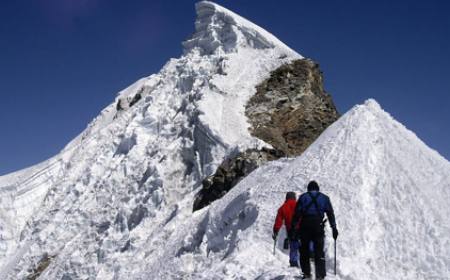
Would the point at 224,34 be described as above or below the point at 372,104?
above

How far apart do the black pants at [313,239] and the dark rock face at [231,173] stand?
13987 millimetres

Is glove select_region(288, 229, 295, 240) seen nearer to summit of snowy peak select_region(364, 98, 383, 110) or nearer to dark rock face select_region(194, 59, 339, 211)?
summit of snowy peak select_region(364, 98, 383, 110)

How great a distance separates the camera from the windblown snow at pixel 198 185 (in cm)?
1327

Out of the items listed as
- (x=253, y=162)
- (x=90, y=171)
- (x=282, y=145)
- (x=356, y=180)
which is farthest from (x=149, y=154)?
(x=356, y=180)

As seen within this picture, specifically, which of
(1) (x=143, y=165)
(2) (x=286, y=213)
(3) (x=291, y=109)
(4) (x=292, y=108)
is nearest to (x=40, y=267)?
(1) (x=143, y=165)

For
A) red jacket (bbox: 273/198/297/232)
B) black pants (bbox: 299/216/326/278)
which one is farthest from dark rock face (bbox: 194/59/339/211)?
black pants (bbox: 299/216/326/278)

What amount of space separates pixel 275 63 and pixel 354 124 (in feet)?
61.4

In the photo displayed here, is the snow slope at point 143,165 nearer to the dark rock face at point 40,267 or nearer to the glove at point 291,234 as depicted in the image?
the dark rock face at point 40,267

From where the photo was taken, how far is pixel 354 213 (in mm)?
13938

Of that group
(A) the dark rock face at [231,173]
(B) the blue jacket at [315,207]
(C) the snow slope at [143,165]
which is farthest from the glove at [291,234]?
(C) the snow slope at [143,165]

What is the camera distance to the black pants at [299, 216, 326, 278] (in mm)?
9344

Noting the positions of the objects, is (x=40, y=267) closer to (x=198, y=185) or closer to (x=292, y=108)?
(x=198, y=185)

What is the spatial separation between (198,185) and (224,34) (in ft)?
44.5

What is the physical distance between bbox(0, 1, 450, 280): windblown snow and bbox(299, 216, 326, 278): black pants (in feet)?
2.91
